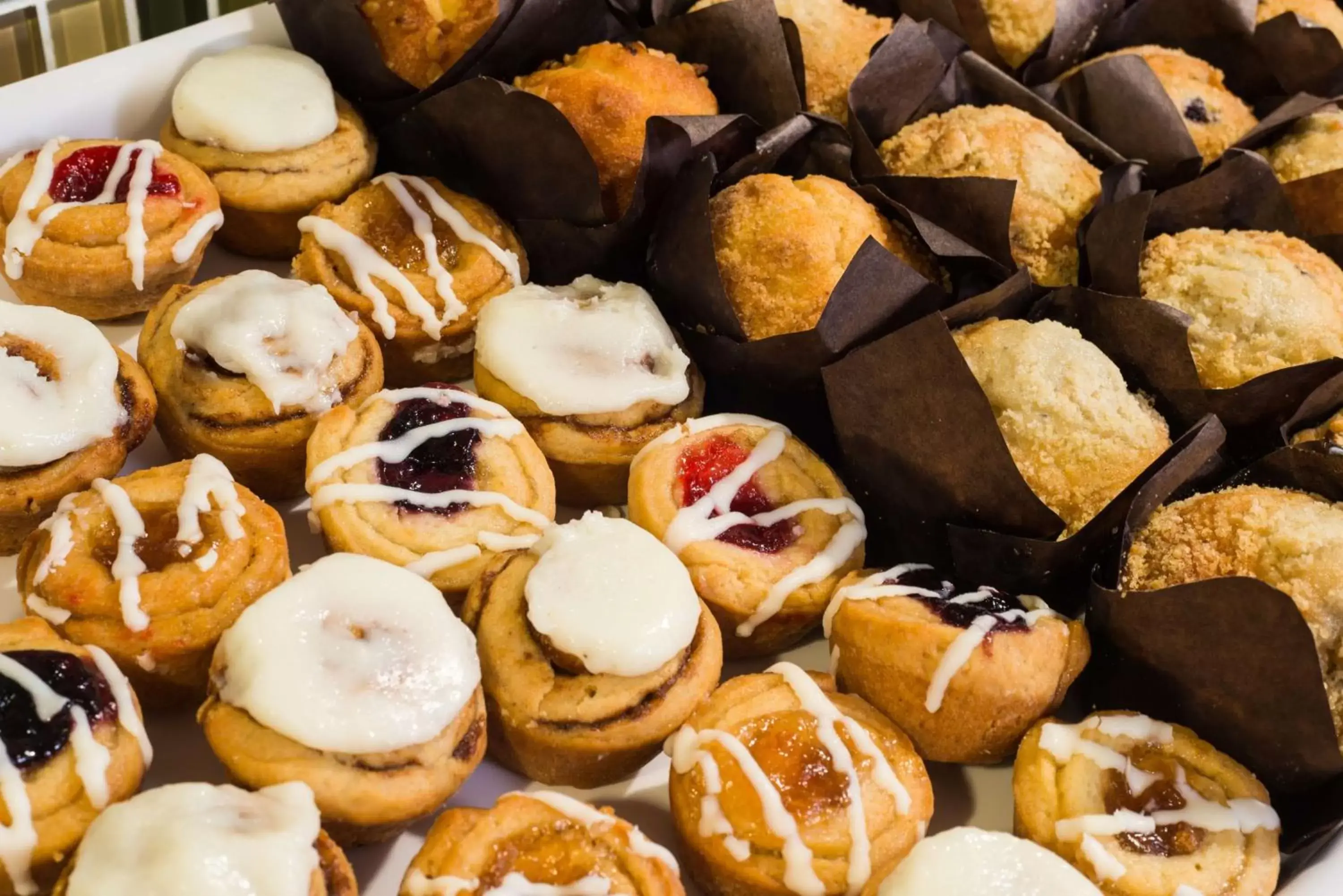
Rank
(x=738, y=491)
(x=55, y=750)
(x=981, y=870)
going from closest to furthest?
1. (x=55, y=750)
2. (x=981, y=870)
3. (x=738, y=491)

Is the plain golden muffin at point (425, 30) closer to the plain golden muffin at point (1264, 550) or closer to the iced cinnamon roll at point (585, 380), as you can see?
the iced cinnamon roll at point (585, 380)

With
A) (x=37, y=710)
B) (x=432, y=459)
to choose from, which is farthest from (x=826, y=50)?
(x=37, y=710)

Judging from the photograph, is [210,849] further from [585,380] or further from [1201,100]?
[1201,100]

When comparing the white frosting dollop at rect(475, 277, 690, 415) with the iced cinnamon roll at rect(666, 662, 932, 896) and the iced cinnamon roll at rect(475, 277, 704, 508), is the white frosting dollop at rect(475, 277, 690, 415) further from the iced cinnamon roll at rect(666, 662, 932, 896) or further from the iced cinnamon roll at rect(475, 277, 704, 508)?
the iced cinnamon roll at rect(666, 662, 932, 896)

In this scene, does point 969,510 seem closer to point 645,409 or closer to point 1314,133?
point 645,409

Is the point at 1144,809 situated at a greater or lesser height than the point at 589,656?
lesser

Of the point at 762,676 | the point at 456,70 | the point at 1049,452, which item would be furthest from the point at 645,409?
the point at 456,70

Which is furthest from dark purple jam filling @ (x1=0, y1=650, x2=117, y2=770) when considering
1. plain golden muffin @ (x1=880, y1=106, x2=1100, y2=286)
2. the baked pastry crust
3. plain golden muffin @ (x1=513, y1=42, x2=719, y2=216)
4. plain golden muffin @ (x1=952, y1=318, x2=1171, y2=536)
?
plain golden muffin @ (x1=880, y1=106, x2=1100, y2=286)
